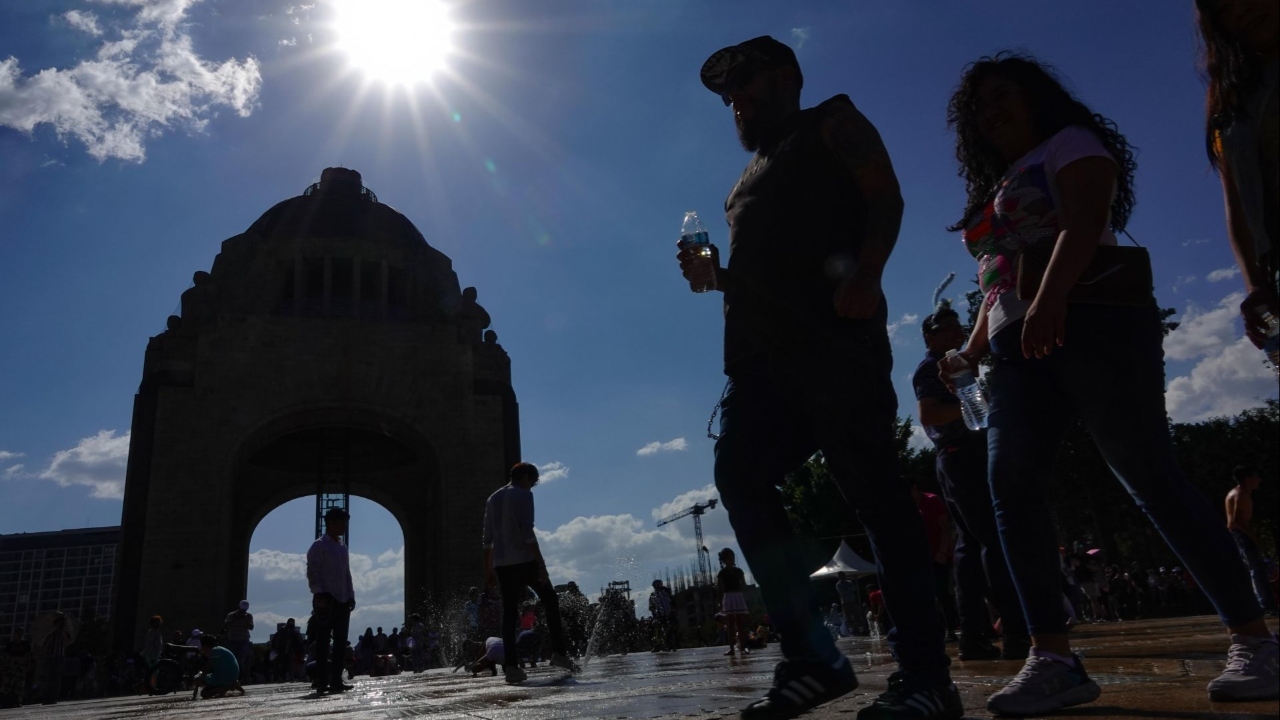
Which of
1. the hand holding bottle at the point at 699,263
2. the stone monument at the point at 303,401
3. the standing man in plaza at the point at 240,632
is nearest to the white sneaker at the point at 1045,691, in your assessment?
the hand holding bottle at the point at 699,263

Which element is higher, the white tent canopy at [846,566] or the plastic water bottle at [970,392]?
the white tent canopy at [846,566]

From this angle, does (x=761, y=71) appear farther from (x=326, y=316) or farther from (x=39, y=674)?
(x=326, y=316)

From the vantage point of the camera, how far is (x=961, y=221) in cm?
289

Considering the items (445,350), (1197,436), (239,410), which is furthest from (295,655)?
(1197,436)

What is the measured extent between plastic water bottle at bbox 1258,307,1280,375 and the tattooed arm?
0.92 metres

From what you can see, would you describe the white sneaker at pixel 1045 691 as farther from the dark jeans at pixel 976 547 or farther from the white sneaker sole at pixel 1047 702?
the dark jeans at pixel 976 547

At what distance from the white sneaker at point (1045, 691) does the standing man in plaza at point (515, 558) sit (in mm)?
4686

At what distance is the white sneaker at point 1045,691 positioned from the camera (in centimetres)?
199

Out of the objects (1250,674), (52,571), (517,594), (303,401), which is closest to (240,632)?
(303,401)

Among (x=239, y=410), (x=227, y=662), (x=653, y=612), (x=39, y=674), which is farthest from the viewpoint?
(x=239, y=410)

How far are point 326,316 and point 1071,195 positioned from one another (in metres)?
25.2

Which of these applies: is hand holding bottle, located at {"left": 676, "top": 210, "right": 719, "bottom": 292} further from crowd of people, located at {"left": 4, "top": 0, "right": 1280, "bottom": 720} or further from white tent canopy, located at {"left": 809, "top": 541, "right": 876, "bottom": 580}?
white tent canopy, located at {"left": 809, "top": 541, "right": 876, "bottom": 580}

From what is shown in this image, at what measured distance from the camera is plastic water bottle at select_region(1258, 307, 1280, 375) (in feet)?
6.53

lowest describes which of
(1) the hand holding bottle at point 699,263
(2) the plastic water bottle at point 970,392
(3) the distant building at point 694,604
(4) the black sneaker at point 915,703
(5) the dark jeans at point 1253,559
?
(4) the black sneaker at point 915,703
